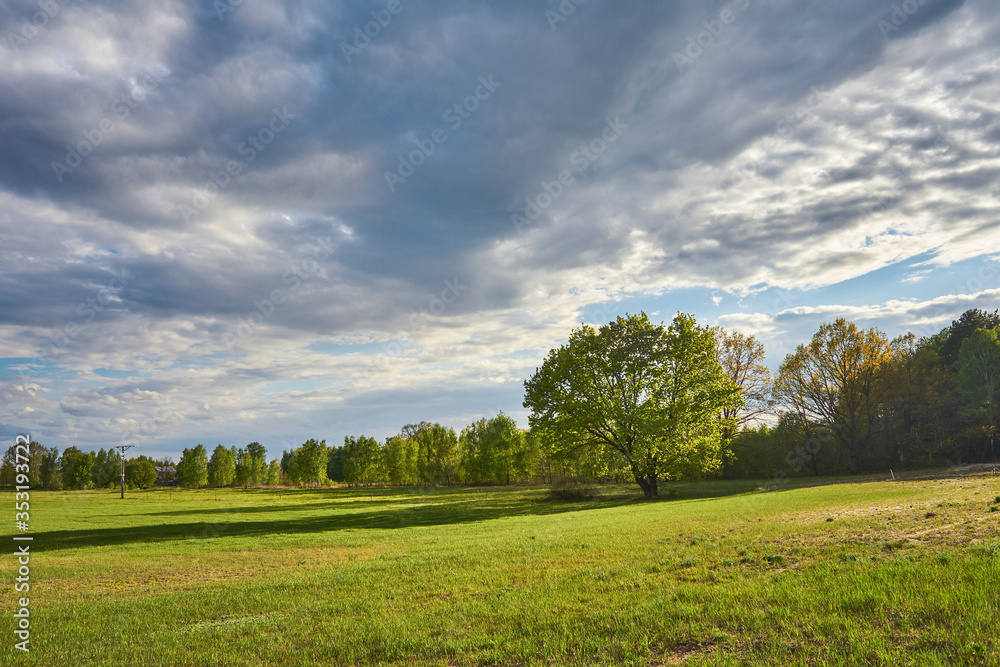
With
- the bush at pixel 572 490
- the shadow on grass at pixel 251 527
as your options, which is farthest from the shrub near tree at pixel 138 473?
the bush at pixel 572 490

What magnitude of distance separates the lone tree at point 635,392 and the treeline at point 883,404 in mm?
21146

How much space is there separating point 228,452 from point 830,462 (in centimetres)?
12362

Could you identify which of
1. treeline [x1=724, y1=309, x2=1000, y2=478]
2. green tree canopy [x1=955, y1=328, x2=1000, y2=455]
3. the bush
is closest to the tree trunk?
the bush

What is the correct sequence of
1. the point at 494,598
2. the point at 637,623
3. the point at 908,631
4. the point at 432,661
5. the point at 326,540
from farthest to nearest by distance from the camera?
the point at 326,540, the point at 494,598, the point at 637,623, the point at 432,661, the point at 908,631

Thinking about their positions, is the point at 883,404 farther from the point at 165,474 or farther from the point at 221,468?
the point at 165,474

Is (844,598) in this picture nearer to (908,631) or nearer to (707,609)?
(908,631)

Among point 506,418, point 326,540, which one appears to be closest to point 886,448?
point 506,418

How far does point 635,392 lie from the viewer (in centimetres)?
3988

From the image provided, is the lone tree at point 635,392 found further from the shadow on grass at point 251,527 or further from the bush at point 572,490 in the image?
the shadow on grass at point 251,527

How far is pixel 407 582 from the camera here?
11.4m

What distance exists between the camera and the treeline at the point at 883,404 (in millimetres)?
52531

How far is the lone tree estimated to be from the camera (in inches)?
1534

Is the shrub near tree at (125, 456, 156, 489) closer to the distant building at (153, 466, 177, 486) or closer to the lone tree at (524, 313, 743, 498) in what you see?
the distant building at (153, 466, 177, 486)

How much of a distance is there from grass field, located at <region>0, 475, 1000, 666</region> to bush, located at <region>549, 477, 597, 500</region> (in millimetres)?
24880
